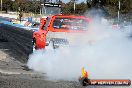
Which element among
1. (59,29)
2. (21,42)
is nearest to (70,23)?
(59,29)

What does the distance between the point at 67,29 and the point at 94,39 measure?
1793 millimetres

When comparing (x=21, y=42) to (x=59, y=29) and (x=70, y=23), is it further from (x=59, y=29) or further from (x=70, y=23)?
(x=59, y=29)

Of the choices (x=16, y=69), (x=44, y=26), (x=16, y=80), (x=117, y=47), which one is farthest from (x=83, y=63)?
(x=44, y=26)

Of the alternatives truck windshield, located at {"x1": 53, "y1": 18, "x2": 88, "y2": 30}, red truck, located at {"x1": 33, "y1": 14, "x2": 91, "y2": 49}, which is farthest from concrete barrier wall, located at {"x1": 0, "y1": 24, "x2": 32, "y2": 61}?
truck windshield, located at {"x1": 53, "y1": 18, "x2": 88, "y2": 30}

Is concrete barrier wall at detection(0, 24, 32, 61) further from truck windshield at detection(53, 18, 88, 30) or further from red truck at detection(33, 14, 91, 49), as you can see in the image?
truck windshield at detection(53, 18, 88, 30)

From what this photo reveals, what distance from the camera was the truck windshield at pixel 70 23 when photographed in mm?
13330

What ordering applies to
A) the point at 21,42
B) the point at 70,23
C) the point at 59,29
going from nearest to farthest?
1. the point at 59,29
2. the point at 70,23
3. the point at 21,42

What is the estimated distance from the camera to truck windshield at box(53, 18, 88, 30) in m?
13.3

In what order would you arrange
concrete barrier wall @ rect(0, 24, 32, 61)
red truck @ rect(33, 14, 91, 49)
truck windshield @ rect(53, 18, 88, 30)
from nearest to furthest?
red truck @ rect(33, 14, 91, 49) → truck windshield @ rect(53, 18, 88, 30) → concrete barrier wall @ rect(0, 24, 32, 61)

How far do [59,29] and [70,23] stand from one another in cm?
54

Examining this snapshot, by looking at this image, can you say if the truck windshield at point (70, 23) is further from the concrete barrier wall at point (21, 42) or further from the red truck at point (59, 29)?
the concrete barrier wall at point (21, 42)

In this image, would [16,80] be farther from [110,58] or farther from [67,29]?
[67,29]

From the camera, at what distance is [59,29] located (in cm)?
1335

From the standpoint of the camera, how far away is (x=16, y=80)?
979 centimetres
